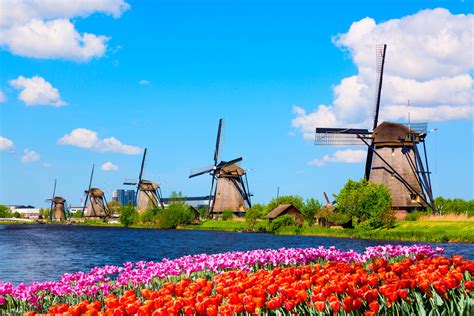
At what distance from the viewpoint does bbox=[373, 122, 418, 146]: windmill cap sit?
176 ft

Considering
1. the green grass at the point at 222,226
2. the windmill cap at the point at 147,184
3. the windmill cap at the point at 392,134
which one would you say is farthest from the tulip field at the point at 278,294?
the windmill cap at the point at 147,184

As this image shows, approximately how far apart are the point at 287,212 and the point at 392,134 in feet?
78.6

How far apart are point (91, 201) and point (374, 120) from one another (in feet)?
297

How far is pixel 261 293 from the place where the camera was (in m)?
7.20

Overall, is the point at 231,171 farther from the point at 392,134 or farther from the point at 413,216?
the point at 413,216

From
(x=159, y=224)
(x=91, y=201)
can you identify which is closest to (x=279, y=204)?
Answer: (x=159, y=224)

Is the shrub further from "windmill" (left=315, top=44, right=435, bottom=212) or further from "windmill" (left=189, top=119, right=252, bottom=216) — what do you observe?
"windmill" (left=315, top=44, right=435, bottom=212)

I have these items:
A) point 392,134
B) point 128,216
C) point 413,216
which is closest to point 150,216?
point 128,216

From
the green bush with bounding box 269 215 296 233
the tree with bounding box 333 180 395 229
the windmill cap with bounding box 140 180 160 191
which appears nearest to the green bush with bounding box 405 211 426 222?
the tree with bounding box 333 180 395 229

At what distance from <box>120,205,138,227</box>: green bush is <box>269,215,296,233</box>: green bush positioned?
4182 cm

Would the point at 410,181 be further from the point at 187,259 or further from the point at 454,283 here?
the point at 454,283

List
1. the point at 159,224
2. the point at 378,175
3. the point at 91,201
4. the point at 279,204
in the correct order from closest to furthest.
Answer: the point at 378,175, the point at 279,204, the point at 159,224, the point at 91,201

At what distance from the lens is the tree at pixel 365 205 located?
52.0m

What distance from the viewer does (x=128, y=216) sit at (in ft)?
346
